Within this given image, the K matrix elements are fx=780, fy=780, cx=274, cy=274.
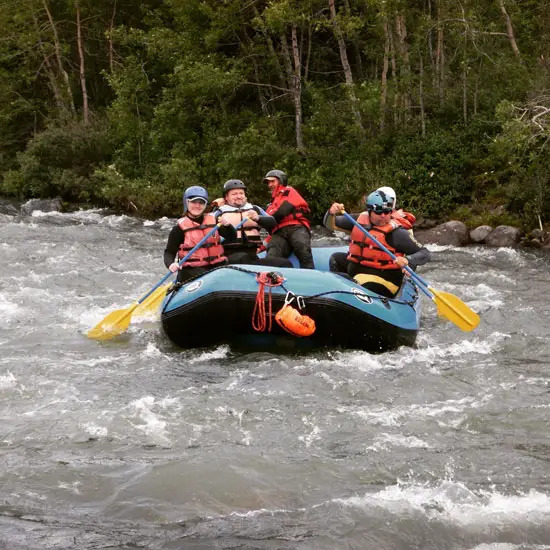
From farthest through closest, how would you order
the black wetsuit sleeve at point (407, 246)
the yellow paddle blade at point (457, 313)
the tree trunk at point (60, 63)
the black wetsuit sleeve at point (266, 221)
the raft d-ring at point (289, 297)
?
the tree trunk at point (60, 63) < the black wetsuit sleeve at point (266, 221) < the yellow paddle blade at point (457, 313) < the black wetsuit sleeve at point (407, 246) < the raft d-ring at point (289, 297)

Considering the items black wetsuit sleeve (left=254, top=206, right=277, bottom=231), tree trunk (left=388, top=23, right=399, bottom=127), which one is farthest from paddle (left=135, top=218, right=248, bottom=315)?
tree trunk (left=388, top=23, right=399, bottom=127)

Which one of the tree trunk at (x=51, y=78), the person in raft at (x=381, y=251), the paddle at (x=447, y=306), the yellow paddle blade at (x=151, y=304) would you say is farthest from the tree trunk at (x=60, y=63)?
the paddle at (x=447, y=306)

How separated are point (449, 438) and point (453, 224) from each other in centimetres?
892

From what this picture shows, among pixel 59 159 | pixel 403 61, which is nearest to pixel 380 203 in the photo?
pixel 403 61

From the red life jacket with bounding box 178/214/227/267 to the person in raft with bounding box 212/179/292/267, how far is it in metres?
0.33

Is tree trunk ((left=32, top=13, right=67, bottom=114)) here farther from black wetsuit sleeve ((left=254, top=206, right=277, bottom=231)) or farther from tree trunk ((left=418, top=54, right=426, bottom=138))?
black wetsuit sleeve ((left=254, top=206, right=277, bottom=231))

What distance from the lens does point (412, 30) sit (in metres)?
17.3

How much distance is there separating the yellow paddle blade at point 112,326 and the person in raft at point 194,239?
0.61 metres

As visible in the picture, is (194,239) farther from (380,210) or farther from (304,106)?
(304,106)

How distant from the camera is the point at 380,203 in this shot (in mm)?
7098

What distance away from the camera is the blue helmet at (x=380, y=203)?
280 inches

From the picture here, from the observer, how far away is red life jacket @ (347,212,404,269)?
7316 mm

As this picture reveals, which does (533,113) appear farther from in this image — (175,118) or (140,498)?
(140,498)

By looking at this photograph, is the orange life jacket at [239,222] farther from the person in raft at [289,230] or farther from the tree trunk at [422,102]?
the tree trunk at [422,102]
